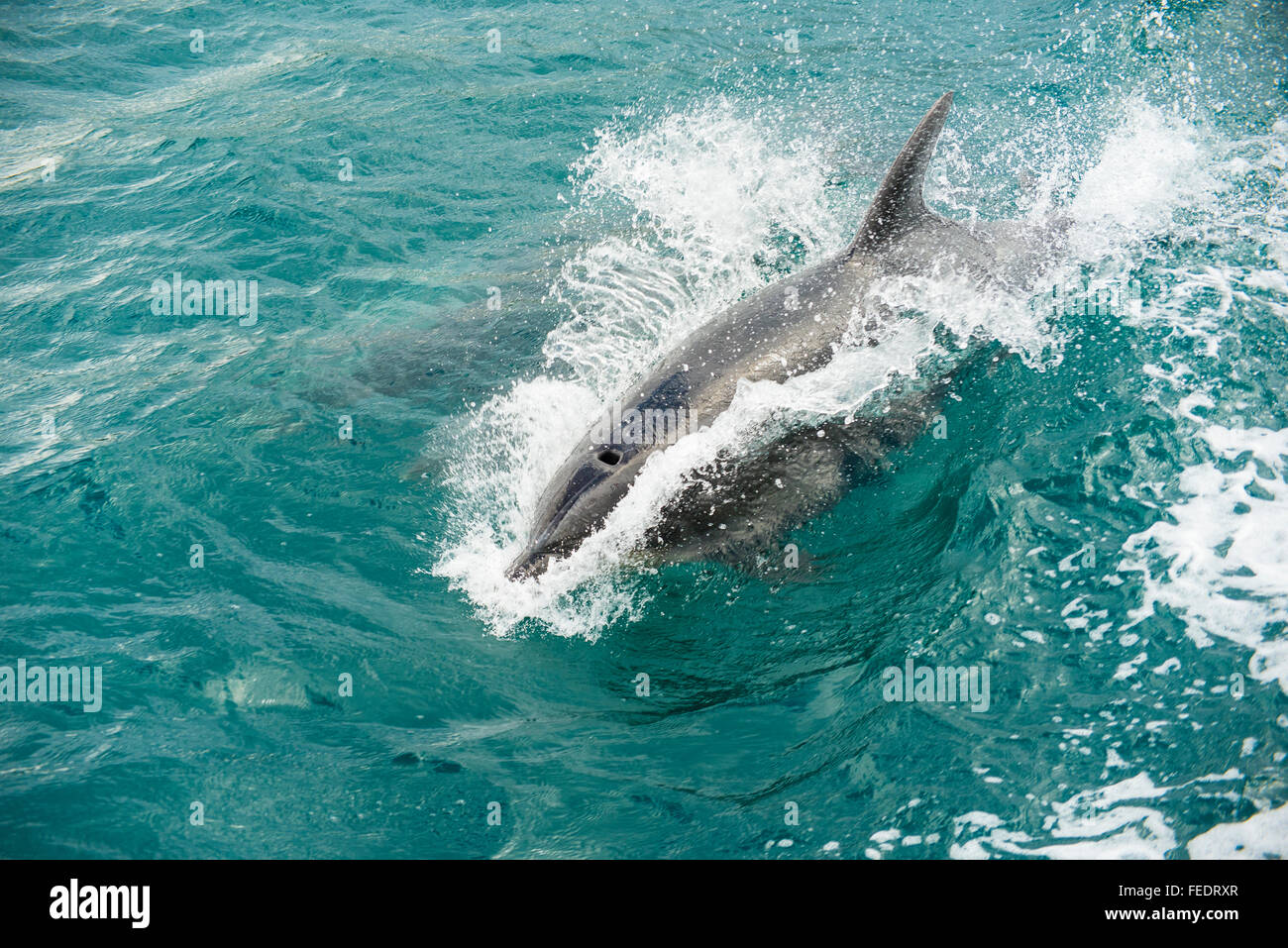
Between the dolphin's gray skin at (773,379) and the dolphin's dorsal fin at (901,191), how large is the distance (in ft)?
0.03

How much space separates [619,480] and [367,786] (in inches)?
123

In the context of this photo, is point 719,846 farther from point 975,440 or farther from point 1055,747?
point 975,440

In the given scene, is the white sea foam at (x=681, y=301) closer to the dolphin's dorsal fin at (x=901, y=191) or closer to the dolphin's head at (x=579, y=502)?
the dolphin's head at (x=579, y=502)

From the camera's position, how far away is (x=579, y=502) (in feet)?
25.4

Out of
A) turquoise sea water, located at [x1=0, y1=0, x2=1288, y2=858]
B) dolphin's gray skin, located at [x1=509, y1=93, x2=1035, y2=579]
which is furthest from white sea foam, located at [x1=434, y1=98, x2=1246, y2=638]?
dolphin's gray skin, located at [x1=509, y1=93, x2=1035, y2=579]

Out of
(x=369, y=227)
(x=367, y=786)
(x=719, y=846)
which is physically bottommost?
(x=719, y=846)

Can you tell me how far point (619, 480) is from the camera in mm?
7812

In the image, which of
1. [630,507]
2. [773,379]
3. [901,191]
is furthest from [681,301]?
[630,507]

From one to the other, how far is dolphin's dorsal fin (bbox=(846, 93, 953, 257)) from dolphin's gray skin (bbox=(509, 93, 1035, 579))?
0.03ft

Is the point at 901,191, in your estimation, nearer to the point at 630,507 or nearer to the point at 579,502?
the point at 630,507

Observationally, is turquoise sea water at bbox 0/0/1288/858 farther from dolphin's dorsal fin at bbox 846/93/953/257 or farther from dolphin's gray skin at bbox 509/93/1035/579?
dolphin's dorsal fin at bbox 846/93/953/257

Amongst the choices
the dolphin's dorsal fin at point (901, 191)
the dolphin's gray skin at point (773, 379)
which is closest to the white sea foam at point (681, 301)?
the dolphin's gray skin at point (773, 379)

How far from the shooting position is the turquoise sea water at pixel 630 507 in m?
6.35

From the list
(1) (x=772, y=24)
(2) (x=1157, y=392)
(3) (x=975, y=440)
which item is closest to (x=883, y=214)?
(3) (x=975, y=440)
